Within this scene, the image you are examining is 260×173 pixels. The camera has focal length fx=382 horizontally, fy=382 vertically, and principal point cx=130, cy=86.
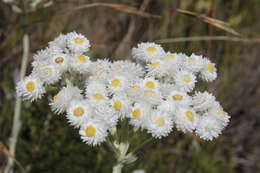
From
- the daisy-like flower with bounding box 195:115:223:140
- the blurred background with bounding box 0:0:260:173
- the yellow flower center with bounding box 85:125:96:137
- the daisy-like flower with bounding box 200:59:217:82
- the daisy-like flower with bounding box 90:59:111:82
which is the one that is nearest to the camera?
the yellow flower center with bounding box 85:125:96:137

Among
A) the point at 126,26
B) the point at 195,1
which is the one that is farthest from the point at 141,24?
the point at 195,1

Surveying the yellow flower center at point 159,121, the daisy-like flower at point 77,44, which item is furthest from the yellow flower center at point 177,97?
the daisy-like flower at point 77,44

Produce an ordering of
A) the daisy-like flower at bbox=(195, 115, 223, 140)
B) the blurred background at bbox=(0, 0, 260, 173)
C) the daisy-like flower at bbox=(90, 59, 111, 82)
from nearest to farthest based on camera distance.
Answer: the daisy-like flower at bbox=(195, 115, 223, 140) < the daisy-like flower at bbox=(90, 59, 111, 82) < the blurred background at bbox=(0, 0, 260, 173)

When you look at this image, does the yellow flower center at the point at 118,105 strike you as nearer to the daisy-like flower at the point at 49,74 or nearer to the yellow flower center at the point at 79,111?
the yellow flower center at the point at 79,111

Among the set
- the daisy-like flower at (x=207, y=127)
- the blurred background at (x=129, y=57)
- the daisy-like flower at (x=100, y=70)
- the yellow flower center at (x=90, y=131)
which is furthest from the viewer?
the blurred background at (x=129, y=57)

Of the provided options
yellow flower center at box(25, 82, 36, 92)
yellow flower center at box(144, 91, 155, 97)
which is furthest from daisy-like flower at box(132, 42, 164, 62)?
yellow flower center at box(25, 82, 36, 92)

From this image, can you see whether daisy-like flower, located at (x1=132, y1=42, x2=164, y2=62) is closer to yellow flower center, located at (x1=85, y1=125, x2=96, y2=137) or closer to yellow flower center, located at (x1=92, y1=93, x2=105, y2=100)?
yellow flower center, located at (x1=92, y1=93, x2=105, y2=100)

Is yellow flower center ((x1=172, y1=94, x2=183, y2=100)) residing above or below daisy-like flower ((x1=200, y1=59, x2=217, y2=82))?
→ below
